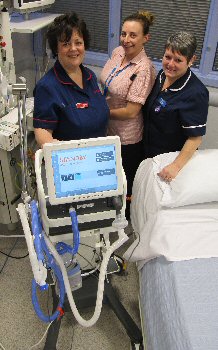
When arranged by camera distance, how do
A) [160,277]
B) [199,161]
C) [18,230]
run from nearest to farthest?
1. [160,277]
2. [199,161]
3. [18,230]

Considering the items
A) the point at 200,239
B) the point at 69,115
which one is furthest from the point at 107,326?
the point at 69,115

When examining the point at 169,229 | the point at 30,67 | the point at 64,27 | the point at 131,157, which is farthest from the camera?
the point at 30,67

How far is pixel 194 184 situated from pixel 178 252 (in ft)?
1.22

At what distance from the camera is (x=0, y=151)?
213 centimetres

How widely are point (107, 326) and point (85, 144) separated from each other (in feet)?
3.81

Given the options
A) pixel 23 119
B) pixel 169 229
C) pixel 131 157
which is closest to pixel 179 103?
pixel 131 157

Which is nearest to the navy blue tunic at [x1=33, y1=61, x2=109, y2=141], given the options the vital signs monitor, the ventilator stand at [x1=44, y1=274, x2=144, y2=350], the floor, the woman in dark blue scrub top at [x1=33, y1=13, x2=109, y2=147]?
the woman in dark blue scrub top at [x1=33, y1=13, x2=109, y2=147]

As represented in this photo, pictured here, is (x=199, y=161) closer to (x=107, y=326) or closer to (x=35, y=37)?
(x=107, y=326)

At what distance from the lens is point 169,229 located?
163 cm

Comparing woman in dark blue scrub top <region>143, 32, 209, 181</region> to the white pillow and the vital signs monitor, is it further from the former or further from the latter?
the vital signs monitor

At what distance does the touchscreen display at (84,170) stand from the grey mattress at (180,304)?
1.66 ft

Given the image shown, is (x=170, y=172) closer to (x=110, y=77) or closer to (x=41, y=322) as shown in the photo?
(x=110, y=77)

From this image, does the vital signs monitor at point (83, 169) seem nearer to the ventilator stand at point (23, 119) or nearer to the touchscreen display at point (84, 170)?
the touchscreen display at point (84, 170)

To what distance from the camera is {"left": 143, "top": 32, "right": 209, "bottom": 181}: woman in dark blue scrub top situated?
172 cm
